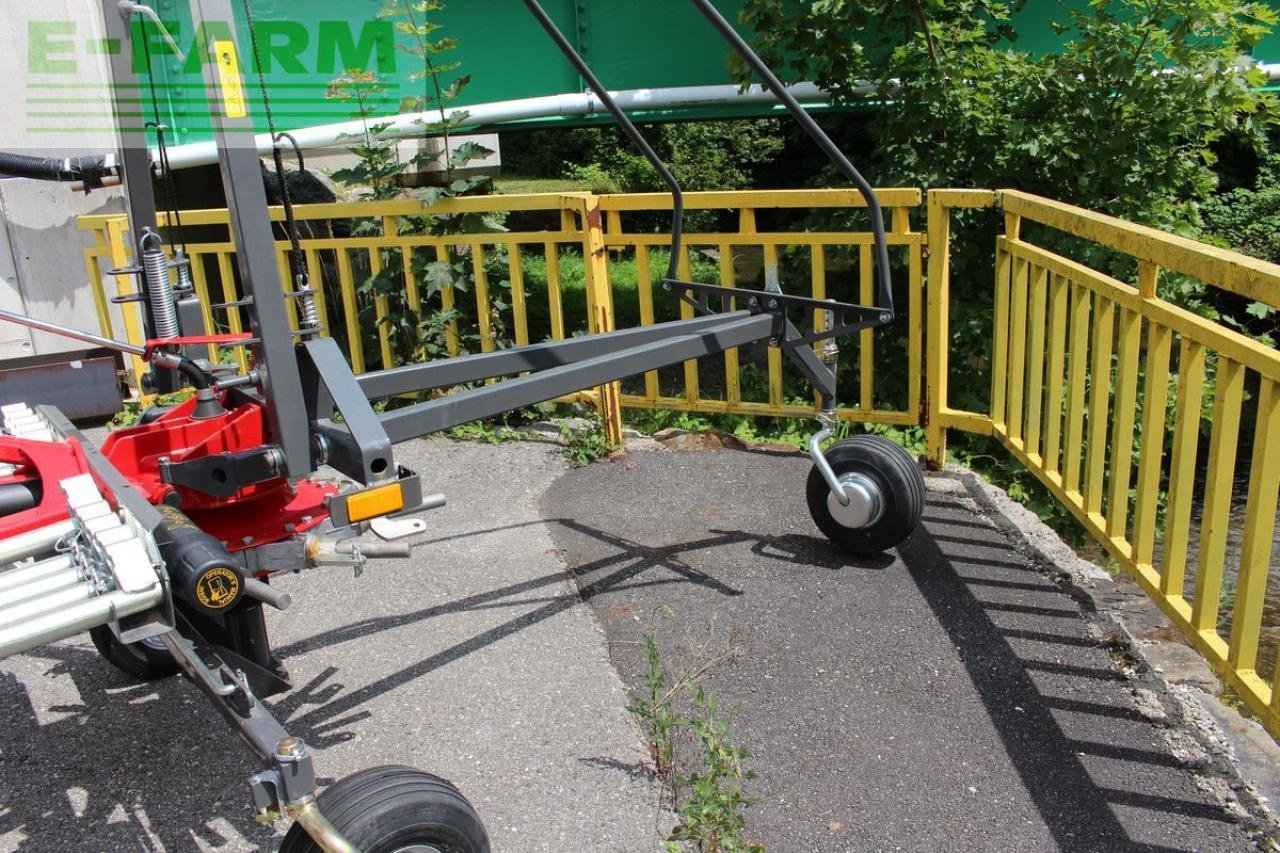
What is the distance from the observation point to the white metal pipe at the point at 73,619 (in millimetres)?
2002

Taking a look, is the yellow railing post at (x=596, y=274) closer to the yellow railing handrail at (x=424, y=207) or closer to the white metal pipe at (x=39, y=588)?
the yellow railing handrail at (x=424, y=207)

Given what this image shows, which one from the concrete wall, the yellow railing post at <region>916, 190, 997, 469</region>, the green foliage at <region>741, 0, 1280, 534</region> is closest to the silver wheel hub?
the yellow railing post at <region>916, 190, 997, 469</region>

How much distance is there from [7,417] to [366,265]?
4681mm

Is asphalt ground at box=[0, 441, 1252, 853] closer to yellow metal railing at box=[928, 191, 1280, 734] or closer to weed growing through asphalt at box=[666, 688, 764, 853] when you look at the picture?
weed growing through asphalt at box=[666, 688, 764, 853]

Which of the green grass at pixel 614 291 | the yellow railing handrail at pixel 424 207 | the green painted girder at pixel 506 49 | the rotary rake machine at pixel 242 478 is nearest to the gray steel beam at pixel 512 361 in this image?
the rotary rake machine at pixel 242 478

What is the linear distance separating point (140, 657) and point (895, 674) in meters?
2.47

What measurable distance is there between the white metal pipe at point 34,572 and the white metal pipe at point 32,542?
0.26 ft

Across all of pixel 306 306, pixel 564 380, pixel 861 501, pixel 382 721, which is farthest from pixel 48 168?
pixel 861 501

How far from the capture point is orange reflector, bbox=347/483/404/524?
2504mm

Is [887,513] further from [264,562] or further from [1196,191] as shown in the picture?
[1196,191]

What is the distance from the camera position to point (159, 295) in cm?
321

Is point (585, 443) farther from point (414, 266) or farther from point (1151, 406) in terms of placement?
point (1151, 406)

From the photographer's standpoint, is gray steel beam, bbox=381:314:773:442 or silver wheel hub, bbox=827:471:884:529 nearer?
gray steel beam, bbox=381:314:773:442

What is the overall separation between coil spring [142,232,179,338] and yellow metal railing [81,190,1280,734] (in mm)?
2236
